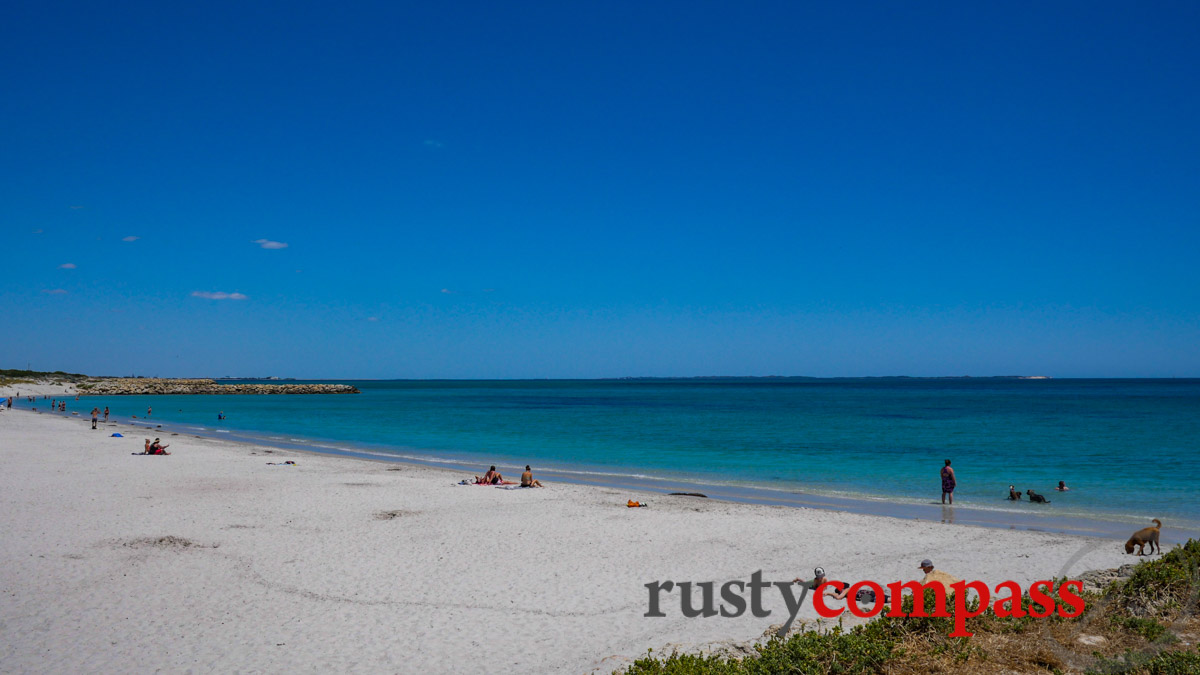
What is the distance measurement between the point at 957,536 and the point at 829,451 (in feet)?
70.2

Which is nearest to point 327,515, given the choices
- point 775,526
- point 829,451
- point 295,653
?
point 295,653

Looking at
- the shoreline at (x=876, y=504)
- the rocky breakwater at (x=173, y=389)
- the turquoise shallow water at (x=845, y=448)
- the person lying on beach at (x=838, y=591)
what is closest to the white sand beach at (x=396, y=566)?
the person lying on beach at (x=838, y=591)

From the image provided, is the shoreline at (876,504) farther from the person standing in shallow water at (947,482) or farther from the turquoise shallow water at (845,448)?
the person standing in shallow water at (947,482)

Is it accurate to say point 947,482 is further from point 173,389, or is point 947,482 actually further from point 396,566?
point 173,389

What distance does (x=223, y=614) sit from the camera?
32.9 ft

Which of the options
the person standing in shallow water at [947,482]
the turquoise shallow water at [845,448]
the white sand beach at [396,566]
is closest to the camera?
the white sand beach at [396,566]

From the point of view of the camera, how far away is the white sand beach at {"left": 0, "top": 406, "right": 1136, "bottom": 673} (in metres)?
8.91

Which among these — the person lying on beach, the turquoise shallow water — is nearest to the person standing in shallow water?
the turquoise shallow water

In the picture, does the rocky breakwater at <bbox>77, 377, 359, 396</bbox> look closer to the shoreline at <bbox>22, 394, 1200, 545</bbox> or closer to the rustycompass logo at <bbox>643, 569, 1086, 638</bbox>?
the shoreline at <bbox>22, 394, 1200, 545</bbox>

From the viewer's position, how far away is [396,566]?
12703mm

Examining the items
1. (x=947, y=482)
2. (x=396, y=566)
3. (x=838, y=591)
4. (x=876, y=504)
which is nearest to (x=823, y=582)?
(x=838, y=591)

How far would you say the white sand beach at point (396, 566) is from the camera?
8906mm

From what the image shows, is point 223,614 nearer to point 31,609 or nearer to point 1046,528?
point 31,609

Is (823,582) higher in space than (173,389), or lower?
higher
